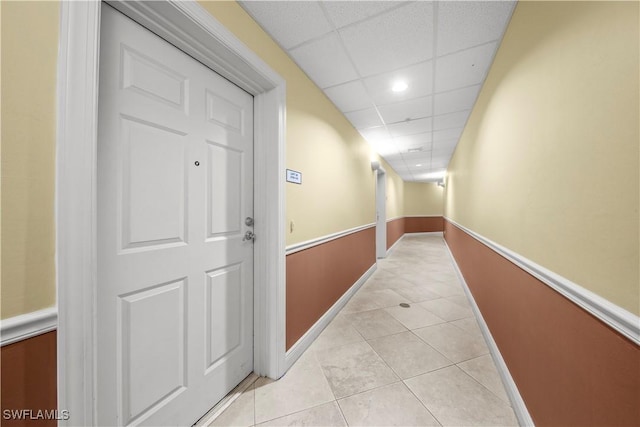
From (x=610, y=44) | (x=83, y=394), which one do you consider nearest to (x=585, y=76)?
(x=610, y=44)

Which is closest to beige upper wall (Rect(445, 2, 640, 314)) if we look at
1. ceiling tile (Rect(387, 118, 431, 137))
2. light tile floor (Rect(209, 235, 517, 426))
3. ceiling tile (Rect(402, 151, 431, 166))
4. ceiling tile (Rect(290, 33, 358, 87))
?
light tile floor (Rect(209, 235, 517, 426))

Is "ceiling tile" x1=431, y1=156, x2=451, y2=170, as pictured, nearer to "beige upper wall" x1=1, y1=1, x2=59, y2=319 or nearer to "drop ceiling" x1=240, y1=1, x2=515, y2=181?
"drop ceiling" x1=240, y1=1, x2=515, y2=181

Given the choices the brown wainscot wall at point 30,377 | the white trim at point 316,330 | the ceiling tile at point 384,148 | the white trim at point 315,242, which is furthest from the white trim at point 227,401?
the ceiling tile at point 384,148

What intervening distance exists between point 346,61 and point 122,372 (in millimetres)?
2585

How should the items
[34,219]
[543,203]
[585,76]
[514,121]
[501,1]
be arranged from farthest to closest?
[514,121] < [501,1] < [543,203] < [585,76] < [34,219]

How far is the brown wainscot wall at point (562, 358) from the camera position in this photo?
2.30ft

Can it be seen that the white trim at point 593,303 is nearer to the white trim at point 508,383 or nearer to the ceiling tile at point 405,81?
the white trim at point 508,383

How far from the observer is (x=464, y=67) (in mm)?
2086

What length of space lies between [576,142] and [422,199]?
10.6 metres

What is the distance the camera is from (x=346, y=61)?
1995 mm

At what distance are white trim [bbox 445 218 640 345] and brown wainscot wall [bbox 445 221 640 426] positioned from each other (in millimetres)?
29

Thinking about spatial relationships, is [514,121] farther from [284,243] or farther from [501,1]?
[284,243]

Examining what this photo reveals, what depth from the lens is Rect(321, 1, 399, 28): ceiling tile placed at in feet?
4.68

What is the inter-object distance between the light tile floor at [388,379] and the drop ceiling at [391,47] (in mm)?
2592
